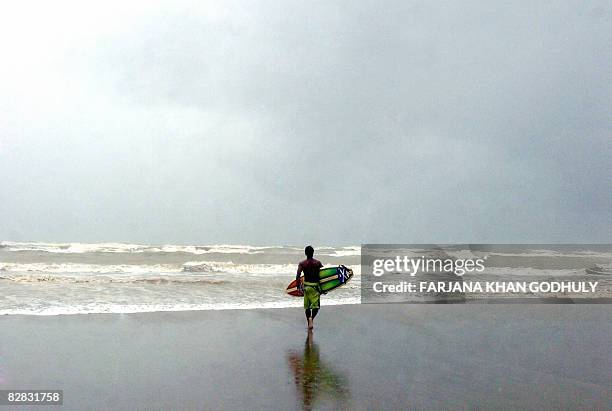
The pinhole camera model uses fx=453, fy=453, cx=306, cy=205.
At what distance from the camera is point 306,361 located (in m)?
7.36

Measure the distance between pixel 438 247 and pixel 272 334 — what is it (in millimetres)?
46275

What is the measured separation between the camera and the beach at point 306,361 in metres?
5.60

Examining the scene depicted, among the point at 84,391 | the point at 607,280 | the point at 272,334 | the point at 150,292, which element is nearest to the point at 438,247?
the point at 607,280

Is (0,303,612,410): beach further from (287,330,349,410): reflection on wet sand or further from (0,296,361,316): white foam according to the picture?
(0,296,361,316): white foam

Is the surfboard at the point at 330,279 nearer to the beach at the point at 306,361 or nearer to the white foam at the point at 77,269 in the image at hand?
the beach at the point at 306,361

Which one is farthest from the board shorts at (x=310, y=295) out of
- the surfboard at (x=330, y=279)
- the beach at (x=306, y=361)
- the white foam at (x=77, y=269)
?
the white foam at (x=77, y=269)

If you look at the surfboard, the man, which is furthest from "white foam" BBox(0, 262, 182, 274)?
the man

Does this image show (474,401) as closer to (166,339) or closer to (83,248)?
(166,339)

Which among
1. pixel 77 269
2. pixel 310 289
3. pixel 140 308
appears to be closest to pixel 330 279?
pixel 310 289

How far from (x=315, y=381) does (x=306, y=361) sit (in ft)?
3.69

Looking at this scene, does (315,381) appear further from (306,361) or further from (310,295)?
(310,295)

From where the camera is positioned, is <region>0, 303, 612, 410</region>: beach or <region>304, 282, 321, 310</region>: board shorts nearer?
<region>0, 303, 612, 410</region>: beach

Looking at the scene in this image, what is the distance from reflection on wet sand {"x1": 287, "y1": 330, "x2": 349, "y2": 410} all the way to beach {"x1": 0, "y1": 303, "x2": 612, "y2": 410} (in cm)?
2

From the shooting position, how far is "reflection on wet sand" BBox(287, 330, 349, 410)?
5.52m
